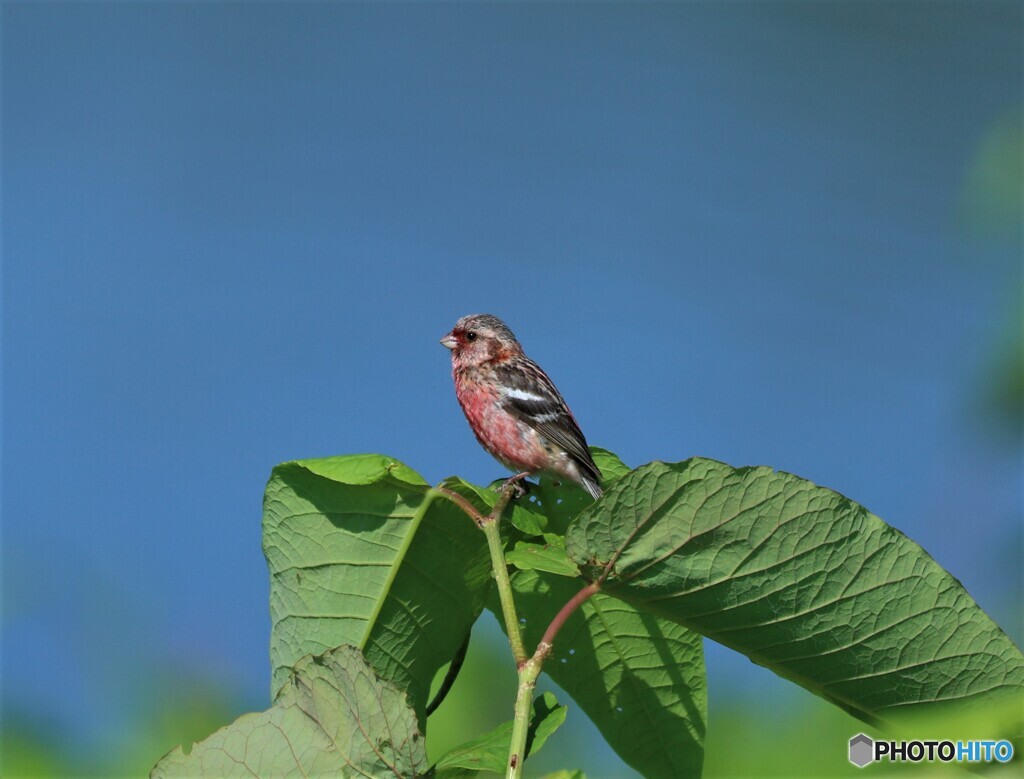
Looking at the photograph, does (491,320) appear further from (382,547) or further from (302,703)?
(302,703)

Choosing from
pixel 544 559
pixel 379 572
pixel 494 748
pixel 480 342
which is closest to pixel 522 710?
pixel 494 748

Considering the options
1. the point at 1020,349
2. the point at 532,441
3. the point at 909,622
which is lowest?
the point at 909,622

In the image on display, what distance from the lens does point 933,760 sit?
57 cm

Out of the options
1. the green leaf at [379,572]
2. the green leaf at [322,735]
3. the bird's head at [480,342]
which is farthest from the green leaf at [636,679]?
the bird's head at [480,342]

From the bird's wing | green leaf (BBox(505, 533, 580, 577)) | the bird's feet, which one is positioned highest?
the bird's wing

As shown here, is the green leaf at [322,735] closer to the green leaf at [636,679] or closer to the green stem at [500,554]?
the green stem at [500,554]

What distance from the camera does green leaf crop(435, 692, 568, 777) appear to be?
2.10 ft

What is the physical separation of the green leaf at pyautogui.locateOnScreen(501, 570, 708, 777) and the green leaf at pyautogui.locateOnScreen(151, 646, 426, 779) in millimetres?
220

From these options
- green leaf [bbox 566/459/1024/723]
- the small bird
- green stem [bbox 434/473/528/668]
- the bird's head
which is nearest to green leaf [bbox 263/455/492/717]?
green stem [bbox 434/473/528/668]

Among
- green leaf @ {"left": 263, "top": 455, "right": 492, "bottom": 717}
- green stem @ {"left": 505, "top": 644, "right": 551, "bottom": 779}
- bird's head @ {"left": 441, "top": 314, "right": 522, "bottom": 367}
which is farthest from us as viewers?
bird's head @ {"left": 441, "top": 314, "right": 522, "bottom": 367}

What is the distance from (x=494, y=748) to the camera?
66 centimetres

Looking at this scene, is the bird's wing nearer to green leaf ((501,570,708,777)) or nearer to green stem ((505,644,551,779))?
green leaf ((501,570,708,777))

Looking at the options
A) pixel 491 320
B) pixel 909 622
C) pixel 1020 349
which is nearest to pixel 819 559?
pixel 909 622

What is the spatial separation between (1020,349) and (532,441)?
40.4 inches
